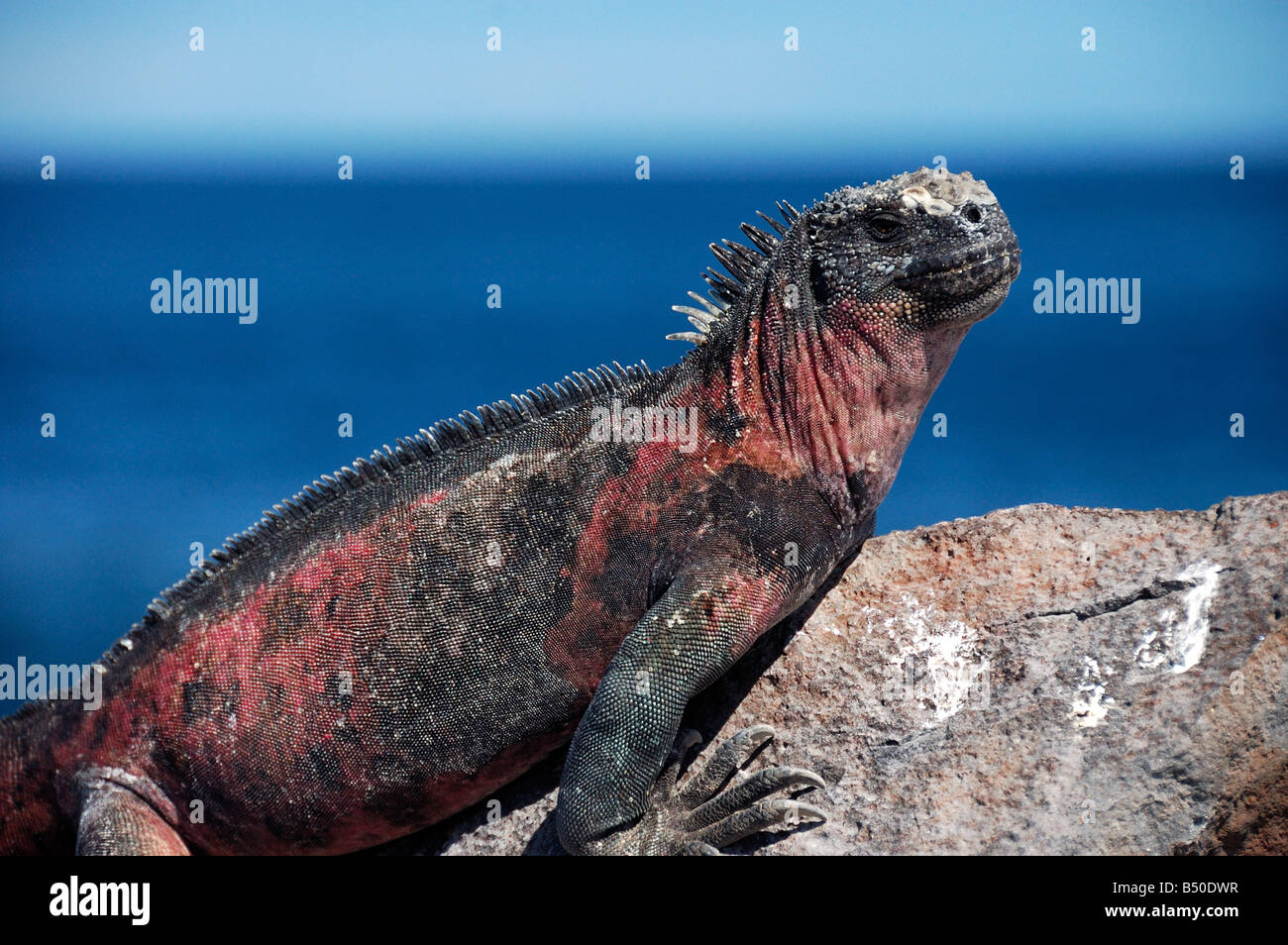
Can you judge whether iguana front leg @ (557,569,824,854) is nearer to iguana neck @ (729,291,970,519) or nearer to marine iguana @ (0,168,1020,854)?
marine iguana @ (0,168,1020,854)

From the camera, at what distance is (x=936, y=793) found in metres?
4.17

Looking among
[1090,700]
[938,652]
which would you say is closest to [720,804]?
[938,652]

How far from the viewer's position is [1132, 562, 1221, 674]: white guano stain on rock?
4359 millimetres

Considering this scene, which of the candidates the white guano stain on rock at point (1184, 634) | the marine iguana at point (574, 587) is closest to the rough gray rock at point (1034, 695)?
the white guano stain on rock at point (1184, 634)

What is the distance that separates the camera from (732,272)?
4.74 meters

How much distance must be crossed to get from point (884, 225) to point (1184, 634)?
184 centimetres

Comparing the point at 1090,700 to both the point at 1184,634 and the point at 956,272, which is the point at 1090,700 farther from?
the point at 956,272

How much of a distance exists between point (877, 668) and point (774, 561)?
746 millimetres

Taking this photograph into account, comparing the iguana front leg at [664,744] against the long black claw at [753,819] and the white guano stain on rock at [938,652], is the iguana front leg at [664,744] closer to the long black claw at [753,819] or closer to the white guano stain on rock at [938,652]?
the long black claw at [753,819]

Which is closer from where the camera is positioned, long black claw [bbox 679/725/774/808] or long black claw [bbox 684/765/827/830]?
long black claw [bbox 684/765/827/830]

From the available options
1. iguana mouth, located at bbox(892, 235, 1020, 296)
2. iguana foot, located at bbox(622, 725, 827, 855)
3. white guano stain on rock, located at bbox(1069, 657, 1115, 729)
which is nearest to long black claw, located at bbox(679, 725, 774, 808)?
iguana foot, located at bbox(622, 725, 827, 855)
